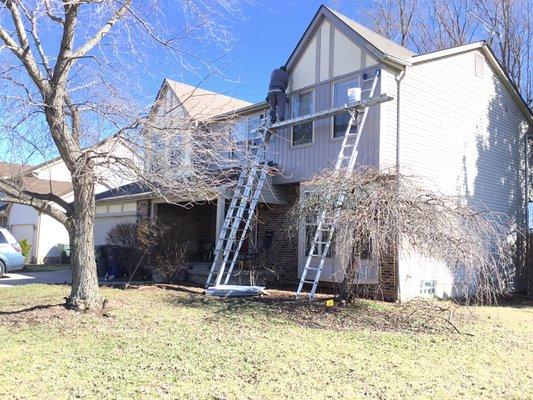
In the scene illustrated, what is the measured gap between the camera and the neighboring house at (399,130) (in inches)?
476

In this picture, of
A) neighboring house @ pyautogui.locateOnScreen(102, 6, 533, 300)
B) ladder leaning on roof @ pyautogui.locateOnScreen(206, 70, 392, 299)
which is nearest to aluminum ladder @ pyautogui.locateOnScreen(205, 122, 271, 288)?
ladder leaning on roof @ pyautogui.locateOnScreen(206, 70, 392, 299)

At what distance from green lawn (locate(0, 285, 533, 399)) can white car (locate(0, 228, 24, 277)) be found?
8.47 m

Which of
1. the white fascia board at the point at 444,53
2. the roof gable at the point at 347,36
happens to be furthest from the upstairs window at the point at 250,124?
the white fascia board at the point at 444,53

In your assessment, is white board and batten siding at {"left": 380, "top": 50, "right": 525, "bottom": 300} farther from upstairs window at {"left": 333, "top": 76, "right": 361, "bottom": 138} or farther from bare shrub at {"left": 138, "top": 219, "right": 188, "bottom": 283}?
bare shrub at {"left": 138, "top": 219, "right": 188, "bottom": 283}

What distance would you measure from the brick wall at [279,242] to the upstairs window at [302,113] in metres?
1.32

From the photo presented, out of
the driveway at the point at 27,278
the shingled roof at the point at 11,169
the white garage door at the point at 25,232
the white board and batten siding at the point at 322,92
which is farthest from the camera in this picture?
the white garage door at the point at 25,232

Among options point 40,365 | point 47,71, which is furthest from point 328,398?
point 47,71

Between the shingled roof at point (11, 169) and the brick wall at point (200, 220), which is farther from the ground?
the shingled roof at point (11, 169)

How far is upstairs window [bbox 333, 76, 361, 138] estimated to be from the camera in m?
12.9

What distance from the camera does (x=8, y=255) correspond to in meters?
17.4

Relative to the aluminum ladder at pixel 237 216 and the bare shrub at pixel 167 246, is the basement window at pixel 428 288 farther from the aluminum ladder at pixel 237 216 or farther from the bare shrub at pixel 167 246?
the bare shrub at pixel 167 246

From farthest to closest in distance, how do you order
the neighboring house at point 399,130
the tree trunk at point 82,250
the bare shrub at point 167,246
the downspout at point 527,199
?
the downspout at point 527,199 < the bare shrub at point 167,246 < the neighboring house at point 399,130 < the tree trunk at point 82,250

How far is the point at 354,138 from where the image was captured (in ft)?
40.7

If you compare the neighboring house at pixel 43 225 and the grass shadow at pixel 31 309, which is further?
the neighboring house at pixel 43 225
